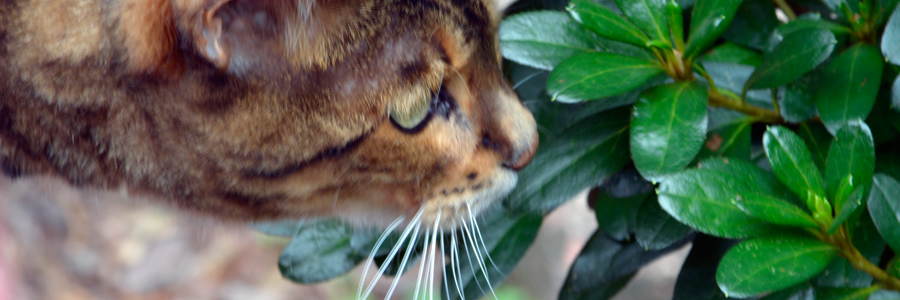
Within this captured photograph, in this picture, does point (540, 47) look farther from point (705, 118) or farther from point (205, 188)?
point (205, 188)

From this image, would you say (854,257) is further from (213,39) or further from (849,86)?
(213,39)

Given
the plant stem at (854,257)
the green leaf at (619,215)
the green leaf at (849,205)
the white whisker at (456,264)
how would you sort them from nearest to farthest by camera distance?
1. the green leaf at (849,205)
2. the plant stem at (854,257)
3. the green leaf at (619,215)
4. the white whisker at (456,264)

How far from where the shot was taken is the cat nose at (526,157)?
3.19 feet

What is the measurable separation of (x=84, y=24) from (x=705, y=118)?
0.73 meters

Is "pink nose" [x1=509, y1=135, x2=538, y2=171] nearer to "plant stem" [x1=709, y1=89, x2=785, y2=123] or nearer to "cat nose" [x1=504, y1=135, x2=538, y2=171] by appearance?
"cat nose" [x1=504, y1=135, x2=538, y2=171]

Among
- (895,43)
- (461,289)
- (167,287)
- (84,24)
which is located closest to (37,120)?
(84,24)

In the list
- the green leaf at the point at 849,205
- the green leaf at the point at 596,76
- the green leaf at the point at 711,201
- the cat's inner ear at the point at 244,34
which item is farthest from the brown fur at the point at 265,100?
the green leaf at the point at 849,205

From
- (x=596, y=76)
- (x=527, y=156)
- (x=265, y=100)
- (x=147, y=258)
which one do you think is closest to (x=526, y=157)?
(x=527, y=156)

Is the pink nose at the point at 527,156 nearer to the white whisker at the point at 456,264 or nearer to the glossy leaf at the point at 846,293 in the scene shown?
the white whisker at the point at 456,264

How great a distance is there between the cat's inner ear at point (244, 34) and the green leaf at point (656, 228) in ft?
1.57

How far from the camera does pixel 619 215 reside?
948 mm

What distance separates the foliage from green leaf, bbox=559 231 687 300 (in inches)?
1.4

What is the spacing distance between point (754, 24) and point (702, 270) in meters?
0.33

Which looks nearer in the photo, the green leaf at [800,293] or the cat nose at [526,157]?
the green leaf at [800,293]
